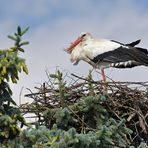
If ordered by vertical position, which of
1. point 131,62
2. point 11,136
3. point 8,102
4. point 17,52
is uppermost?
point 131,62

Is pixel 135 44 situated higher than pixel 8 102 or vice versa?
pixel 135 44

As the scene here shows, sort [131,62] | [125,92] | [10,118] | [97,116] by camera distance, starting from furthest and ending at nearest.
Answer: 1. [131,62]
2. [125,92]
3. [97,116]
4. [10,118]

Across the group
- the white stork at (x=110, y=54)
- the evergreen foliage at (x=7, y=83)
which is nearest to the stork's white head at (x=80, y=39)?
the white stork at (x=110, y=54)

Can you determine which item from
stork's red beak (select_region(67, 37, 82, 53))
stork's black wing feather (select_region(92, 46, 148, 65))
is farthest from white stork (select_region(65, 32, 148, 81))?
stork's red beak (select_region(67, 37, 82, 53))

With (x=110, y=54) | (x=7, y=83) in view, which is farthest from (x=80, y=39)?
(x=7, y=83)

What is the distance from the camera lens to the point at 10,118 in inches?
179

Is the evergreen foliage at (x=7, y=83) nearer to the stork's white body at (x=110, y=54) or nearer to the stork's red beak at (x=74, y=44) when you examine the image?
the stork's white body at (x=110, y=54)

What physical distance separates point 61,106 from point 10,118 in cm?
256

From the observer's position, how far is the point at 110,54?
9.60 m

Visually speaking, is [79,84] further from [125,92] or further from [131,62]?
[131,62]

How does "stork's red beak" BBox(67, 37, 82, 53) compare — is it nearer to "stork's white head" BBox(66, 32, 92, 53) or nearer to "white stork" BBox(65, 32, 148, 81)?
"stork's white head" BBox(66, 32, 92, 53)

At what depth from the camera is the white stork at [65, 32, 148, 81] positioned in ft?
30.7

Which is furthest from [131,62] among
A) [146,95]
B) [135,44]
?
[146,95]

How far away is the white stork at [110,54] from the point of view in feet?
30.7
